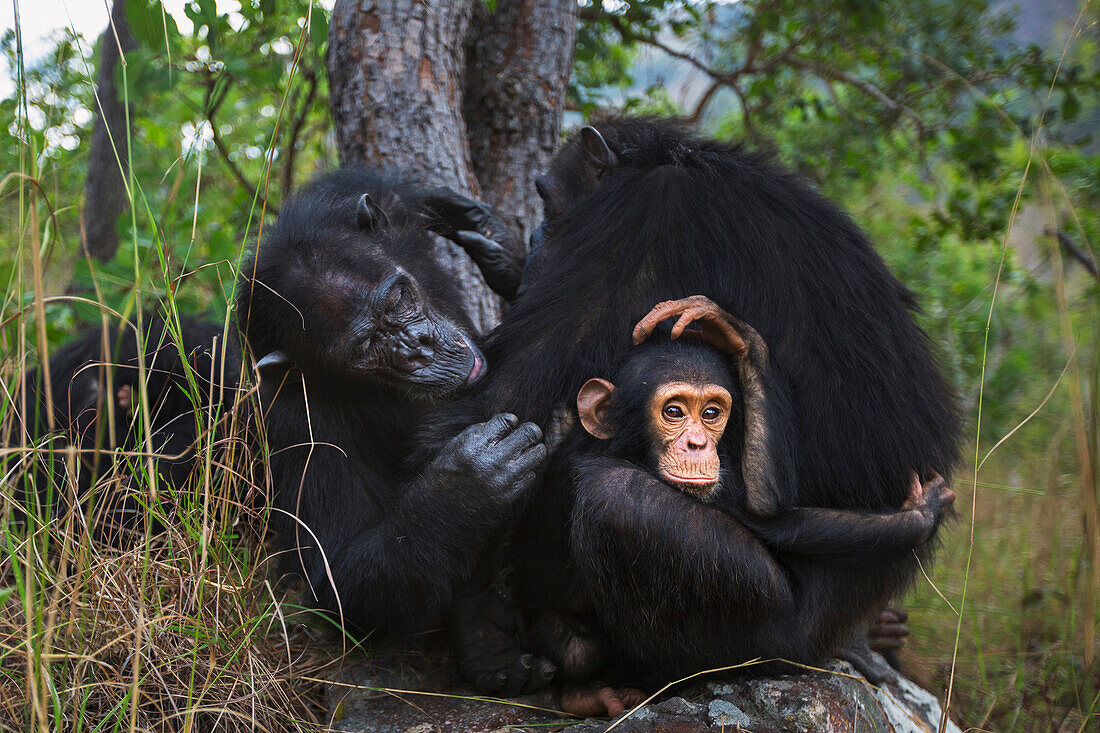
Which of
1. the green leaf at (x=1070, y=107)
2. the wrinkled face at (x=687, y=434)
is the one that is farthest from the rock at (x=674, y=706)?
the green leaf at (x=1070, y=107)

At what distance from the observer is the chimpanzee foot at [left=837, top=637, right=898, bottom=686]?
310 cm

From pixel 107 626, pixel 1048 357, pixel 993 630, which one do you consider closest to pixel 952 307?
pixel 1048 357

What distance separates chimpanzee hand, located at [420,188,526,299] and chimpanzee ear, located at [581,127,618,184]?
578mm

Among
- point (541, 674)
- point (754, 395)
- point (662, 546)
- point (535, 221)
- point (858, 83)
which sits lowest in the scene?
point (541, 674)

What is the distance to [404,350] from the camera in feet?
10.6

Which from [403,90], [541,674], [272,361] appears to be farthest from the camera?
[403,90]

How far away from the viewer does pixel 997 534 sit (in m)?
5.45

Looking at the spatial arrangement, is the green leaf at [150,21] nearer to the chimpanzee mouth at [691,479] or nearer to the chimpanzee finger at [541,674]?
the chimpanzee mouth at [691,479]

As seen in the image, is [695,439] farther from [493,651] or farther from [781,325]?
[493,651]

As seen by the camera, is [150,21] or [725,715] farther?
[150,21]

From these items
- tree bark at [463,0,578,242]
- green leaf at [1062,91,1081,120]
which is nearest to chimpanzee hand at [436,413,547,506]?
tree bark at [463,0,578,242]

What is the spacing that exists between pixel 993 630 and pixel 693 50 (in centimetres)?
447

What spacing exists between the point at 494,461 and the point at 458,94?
2.35 metres

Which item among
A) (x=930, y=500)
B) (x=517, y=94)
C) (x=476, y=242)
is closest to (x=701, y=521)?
(x=930, y=500)
